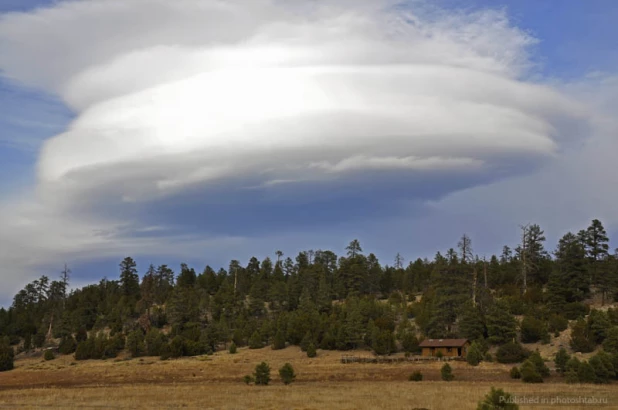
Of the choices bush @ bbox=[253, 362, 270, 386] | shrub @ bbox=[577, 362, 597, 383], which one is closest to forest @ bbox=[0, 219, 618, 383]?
shrub @ bbox=[577, 362, 597, 383]

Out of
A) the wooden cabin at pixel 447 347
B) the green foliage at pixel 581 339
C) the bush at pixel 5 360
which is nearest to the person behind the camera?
the green foliage at pixel 581 339

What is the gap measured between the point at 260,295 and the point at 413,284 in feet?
109

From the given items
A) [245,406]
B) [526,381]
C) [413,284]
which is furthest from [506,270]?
[245,406]

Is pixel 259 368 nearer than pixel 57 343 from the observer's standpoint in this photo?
Yes

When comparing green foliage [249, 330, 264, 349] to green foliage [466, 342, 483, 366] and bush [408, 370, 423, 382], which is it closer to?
green foliage [466, 342, 483, 366]

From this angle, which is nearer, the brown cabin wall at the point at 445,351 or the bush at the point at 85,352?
the brown cabin wall at the point at 445,351

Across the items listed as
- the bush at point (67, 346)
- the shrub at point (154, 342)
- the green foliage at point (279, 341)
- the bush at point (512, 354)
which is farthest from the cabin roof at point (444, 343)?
the bush at point (67, 346)

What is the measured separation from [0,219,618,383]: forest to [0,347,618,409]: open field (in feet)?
22.0

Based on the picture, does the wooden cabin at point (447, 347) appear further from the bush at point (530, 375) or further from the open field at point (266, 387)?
the bush at point (530, 375)

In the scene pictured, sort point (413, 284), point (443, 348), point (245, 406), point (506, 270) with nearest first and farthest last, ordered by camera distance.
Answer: point (245, 406) → point (443, 348) → point (506, 270) → point (413, 284)

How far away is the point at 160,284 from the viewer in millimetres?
134625

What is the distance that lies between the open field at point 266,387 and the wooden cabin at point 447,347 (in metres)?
6.04

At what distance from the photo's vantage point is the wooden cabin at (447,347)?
75438 mm

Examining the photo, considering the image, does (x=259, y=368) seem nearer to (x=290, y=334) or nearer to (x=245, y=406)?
(x=245, y=406)
